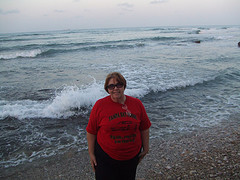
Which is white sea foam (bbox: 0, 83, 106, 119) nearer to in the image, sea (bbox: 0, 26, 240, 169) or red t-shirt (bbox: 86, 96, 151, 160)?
sea (bbox: 0, 26, 240, 169)

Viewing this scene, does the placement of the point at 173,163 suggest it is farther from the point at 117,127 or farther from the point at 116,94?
the point at 116,94

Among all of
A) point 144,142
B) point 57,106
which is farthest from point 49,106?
point 144,142

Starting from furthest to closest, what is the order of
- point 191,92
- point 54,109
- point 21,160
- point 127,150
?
point 191,92 < point 54,109 < point 21,160 < point 127,150

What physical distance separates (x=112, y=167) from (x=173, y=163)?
2.14 meters

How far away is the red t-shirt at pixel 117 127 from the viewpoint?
7.00 ft

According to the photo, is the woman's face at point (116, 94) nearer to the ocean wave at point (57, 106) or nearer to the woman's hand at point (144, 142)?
the woman's hand at point (144, 142)

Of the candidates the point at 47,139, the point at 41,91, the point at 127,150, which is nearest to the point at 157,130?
the point at 47,139

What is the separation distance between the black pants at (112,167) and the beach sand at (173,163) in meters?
1.43

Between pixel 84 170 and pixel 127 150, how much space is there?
6.81ft

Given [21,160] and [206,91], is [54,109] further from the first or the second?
[206,91]

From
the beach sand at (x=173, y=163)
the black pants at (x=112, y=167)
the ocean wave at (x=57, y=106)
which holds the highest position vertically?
the black pants at (x=112, y=167)

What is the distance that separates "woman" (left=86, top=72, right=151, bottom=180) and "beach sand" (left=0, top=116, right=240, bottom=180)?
59.4 inches

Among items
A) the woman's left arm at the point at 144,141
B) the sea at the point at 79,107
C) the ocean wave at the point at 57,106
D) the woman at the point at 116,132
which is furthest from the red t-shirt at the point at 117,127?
the ocean wave at the point at 57,106

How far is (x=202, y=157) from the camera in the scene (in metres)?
3.99
